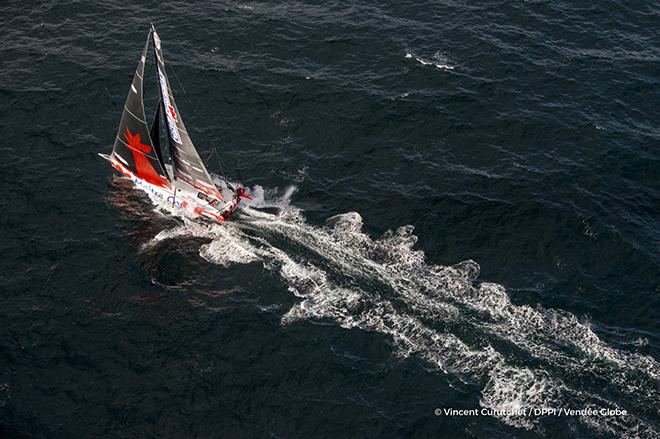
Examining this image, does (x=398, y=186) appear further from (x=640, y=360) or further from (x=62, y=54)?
(x=62, y=54)

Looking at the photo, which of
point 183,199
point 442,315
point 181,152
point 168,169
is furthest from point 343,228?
point 168,169

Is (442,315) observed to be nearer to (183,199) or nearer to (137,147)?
(183,199)

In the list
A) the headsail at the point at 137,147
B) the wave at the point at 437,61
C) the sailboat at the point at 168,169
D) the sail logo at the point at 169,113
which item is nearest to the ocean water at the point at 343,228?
the wave at the point at 437,61

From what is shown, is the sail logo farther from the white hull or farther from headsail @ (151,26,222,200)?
the white hull

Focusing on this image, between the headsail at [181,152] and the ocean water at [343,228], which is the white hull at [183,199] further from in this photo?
the ocean water at [343,228]

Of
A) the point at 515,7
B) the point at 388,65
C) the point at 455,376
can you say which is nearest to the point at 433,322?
the point at 455,376

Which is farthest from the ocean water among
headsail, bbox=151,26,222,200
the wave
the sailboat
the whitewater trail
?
headsail, bbox=151,26,222,200
